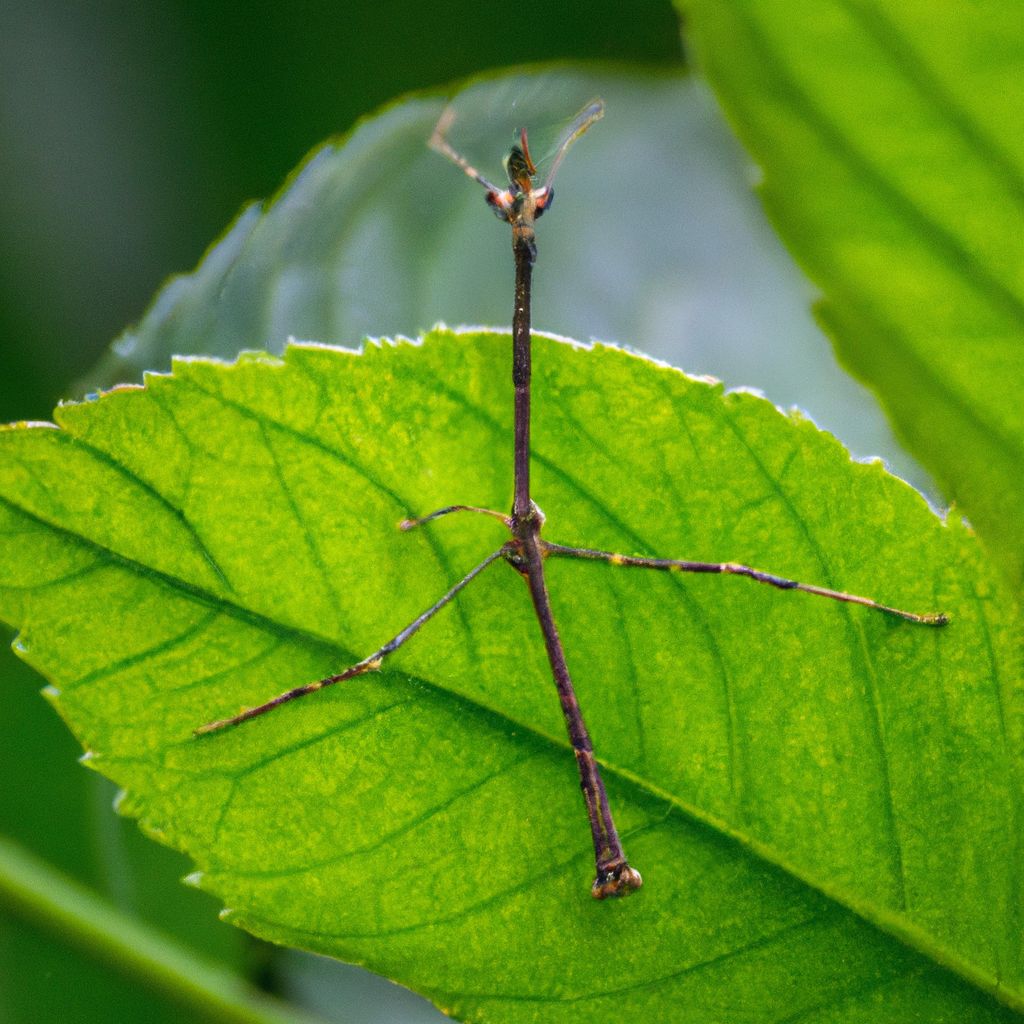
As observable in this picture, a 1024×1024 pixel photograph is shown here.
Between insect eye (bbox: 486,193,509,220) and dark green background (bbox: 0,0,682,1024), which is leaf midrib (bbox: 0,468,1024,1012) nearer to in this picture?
insect eye (bbox: 486,193,509,220)

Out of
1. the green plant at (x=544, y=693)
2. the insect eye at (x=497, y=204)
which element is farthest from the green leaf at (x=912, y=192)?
the insect eye at (x=497, y=204)

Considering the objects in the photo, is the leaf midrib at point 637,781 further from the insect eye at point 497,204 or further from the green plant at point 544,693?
the insect eye at point 497,204

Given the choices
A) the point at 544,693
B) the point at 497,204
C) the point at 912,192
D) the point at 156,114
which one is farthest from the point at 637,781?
the point at 156,114

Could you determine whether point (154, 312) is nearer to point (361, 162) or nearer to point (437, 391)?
point (361, 162)

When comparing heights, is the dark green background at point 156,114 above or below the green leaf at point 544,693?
above

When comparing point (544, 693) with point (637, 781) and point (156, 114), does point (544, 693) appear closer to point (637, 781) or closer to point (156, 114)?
point (637, 781)
